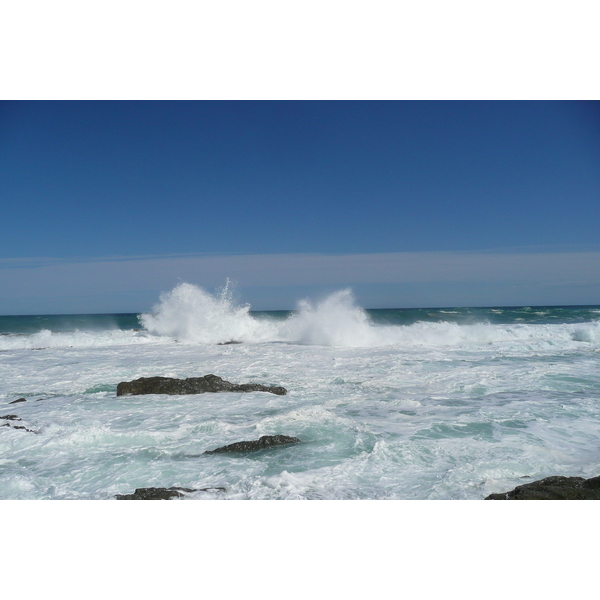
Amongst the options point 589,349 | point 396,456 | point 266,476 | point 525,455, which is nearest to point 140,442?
point 266,476

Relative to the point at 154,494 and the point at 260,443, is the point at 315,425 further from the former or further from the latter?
the point at 154,494

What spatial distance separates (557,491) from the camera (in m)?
2.96

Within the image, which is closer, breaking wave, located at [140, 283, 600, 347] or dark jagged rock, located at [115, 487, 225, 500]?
dark jagged rock, located at [115, 487, 225, 500]

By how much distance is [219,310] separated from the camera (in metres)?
17.7

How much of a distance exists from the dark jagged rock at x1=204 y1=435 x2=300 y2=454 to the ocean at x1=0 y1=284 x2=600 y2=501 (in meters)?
0.10

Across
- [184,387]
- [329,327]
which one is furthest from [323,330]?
[184,387]

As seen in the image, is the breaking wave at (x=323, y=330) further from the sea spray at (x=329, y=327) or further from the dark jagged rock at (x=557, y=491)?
the dark jagged rock at (x=557, y=491)

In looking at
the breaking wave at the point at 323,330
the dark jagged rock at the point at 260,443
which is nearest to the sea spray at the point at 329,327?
the breaking wave at the point at 323,330

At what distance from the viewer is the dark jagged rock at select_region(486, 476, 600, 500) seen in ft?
9.58

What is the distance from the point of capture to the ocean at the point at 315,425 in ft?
11.8

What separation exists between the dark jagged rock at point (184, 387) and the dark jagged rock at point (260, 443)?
2349mm

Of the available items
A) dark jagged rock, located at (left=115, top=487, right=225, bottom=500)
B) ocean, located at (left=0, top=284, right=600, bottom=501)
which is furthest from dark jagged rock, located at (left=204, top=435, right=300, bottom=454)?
dark jagged rock, located at (left=115, top=487, right=225, bottom=500)

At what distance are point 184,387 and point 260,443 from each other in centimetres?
312

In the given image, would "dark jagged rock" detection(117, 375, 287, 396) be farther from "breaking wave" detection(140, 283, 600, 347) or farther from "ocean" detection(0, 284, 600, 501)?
"breaking wave" detection(140, 283, 600, 347)
